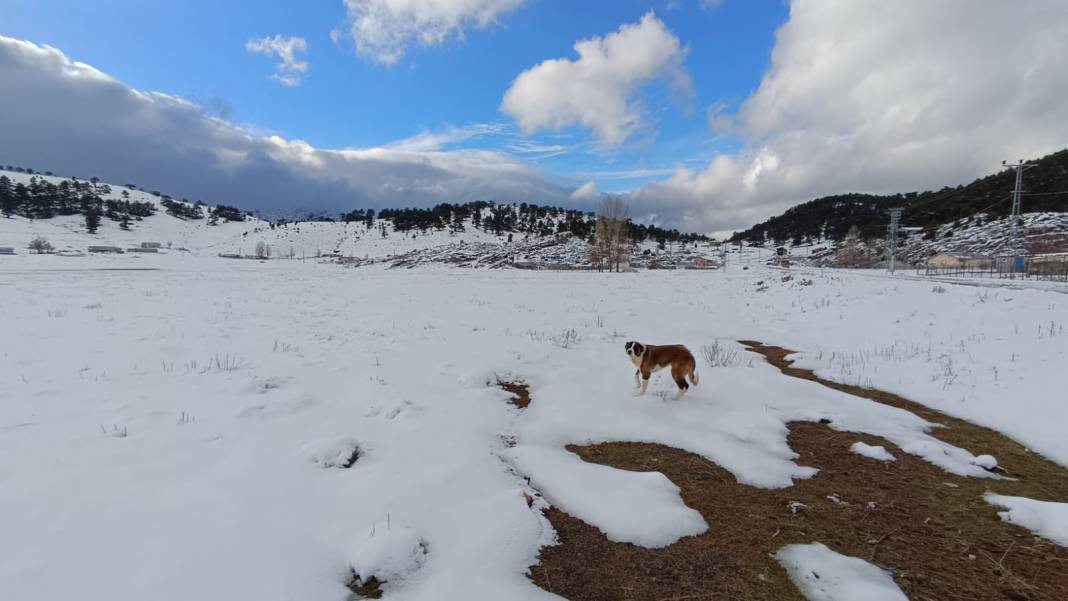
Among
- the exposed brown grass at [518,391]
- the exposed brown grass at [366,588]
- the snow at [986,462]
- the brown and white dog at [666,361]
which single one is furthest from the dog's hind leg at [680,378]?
the exposed brown grass at [366,588]

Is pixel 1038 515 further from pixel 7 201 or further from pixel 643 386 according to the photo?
pixel 7 201

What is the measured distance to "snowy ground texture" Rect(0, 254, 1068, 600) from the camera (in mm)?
3316

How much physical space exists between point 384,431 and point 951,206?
15535 cm

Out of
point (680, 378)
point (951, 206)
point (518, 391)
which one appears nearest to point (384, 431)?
point (518, 391)

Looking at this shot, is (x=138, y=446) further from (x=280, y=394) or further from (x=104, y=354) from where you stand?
(x=104, y=354)

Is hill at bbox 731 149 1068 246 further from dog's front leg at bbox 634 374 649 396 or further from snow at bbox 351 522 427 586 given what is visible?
snow at bbox 351 522 427 586

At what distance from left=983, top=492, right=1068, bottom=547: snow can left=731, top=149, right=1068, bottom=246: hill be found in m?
126

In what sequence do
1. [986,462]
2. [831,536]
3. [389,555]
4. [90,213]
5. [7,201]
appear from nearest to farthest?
[389,555] → [831,536] → [986,462] → [7,201] → [90,213]

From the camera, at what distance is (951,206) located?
366 feet

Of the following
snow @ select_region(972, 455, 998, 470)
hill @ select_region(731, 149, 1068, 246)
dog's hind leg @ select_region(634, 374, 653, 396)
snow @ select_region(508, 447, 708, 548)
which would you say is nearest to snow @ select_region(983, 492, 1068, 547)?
snow @ select_region(972, 455, 998, 470)

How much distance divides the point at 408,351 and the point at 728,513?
794cm

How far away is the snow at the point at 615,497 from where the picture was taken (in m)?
3.97

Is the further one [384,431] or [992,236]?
[992,236]

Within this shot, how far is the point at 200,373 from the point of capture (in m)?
8.05
